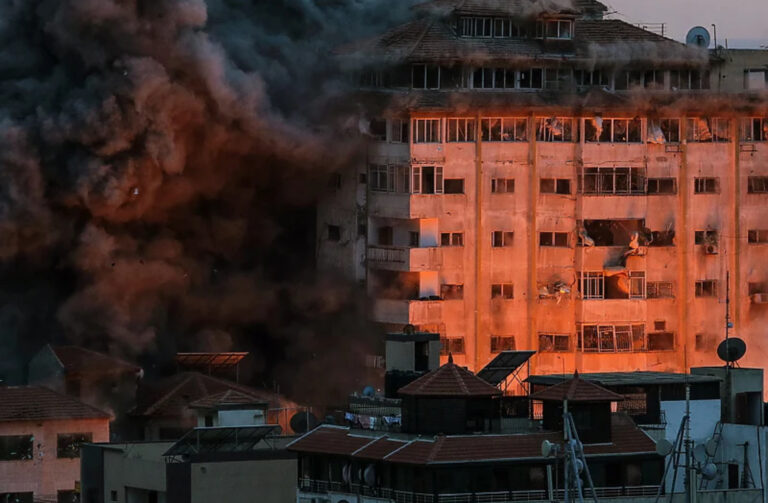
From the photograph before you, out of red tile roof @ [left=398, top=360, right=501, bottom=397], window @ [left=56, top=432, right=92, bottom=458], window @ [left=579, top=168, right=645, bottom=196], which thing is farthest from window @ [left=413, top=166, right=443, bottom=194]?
red tile roof @ [left=398, top=360, right=501, bottom=397]

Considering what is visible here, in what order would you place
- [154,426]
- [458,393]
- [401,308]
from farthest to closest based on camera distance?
1. [401,308]
2. [154,426]
3. [458,393]

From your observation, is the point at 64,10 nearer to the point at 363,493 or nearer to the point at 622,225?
the point at 622,225

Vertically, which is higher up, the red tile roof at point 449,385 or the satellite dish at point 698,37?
the satellite dish at point 698,37

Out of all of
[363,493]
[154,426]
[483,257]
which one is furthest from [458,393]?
[483,257]

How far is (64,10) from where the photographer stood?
120 m

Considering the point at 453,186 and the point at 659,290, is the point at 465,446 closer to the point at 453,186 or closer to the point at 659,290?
the point at 453,186

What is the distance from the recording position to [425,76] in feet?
415

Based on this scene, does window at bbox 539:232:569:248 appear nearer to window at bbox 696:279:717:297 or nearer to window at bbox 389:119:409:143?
window at bbox 696:279:717:297

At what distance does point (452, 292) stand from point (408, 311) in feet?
7.25

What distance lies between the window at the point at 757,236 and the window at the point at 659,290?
412 centimetres

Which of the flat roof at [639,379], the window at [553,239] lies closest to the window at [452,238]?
the window at [553,239]

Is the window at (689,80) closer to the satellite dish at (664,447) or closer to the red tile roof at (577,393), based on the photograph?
the red tile roof at (577,393)

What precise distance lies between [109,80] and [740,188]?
86.6 feet

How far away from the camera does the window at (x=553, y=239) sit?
420ft
